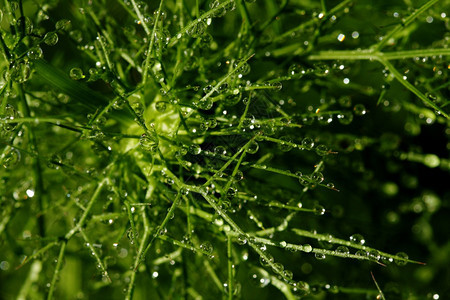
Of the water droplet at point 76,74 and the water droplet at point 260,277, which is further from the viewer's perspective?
the water droplet at point 260,277

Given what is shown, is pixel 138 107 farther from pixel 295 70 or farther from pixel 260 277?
pixel 260 277

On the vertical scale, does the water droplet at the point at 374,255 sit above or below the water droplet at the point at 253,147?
below

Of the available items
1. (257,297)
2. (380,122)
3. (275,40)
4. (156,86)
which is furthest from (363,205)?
(156,86)

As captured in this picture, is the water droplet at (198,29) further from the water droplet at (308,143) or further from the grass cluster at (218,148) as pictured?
the water droplet at (308,143)

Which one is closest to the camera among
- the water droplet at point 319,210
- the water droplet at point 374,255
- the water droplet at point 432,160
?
the water droplet at point 374,255

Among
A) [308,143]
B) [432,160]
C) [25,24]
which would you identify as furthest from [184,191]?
[432,160]

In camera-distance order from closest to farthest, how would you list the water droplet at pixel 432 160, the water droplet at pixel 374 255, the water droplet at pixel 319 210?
the water droplet at pixel 374 255, the water droplet at pixel 319 210, the water droplet at pixel 432 160

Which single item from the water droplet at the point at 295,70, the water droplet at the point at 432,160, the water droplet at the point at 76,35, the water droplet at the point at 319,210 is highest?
the water droplet at the point at 432,160

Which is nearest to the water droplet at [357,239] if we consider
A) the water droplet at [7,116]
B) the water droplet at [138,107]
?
the water droplet at [138,107]
